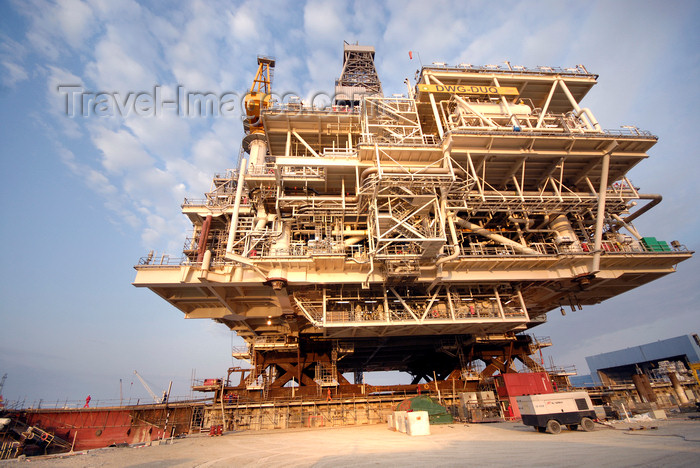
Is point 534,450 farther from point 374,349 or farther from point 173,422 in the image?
point 173,422

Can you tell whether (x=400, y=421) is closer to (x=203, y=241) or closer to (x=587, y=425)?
(x=587, y=425)

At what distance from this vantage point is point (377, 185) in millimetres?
17438

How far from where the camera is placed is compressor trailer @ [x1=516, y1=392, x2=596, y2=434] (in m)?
12.7

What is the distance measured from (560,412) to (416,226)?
11.1 m

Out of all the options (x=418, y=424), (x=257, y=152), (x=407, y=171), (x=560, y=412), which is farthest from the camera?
(x=257, y=152)

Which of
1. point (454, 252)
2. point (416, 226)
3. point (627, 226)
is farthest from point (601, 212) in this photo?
point (416, 226)

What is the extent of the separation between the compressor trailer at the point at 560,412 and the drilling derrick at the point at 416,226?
636 cm

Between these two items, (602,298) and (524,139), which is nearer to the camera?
(524,139)

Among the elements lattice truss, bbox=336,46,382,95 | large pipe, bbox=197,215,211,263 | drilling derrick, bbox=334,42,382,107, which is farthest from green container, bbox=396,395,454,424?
lattice truss, bbox=336,46,382,95

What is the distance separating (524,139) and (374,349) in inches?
793

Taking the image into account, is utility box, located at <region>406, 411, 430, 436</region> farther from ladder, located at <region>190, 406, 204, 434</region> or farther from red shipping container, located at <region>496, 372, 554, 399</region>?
ladder, located at <region>190, 406, 204, 434</region>

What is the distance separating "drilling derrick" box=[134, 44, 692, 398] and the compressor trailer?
6.36 metres

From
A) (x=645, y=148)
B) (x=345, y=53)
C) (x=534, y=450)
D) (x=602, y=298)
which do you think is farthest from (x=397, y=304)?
(x=345, y=53)

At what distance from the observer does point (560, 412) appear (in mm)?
12844
